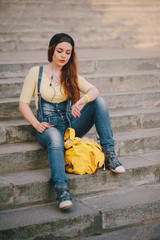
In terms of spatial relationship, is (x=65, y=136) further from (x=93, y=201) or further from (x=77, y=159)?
(x=93, y=201)

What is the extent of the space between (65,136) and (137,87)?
2084 millimetres

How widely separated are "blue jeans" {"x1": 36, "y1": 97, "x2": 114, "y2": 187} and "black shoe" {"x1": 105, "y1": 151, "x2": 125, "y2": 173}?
0.06m

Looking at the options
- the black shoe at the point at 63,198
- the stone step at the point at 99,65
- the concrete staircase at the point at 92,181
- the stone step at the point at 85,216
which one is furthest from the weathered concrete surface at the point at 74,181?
the stone step at the point at 99,65

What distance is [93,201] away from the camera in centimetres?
360

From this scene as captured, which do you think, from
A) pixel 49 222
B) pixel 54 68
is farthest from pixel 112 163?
pixel 54 68

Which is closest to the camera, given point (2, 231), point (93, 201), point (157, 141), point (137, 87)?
point (2, 231)

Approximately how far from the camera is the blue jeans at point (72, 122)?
3.69 meters

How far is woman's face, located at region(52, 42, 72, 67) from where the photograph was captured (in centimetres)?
392

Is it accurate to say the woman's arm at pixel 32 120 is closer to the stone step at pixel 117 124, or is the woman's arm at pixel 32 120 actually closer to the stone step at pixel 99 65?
the stone step at pixel 117 124

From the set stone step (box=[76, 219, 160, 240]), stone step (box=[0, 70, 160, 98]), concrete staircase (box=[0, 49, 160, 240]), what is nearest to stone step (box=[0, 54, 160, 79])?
concrete staircase (box=[0, 49, 160, 240])

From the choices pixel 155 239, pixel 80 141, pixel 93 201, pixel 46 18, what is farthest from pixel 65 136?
pixel 46 18

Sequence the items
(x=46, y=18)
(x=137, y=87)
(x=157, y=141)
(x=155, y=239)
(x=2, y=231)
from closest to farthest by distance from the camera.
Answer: (x=2, y=231)
(x=155, y=239)
(x=157, y=141)
(x=137, y=87)
(x=46, y=18)

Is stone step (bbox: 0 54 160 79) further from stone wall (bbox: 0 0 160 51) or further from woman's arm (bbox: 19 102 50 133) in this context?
stone wall (bbox: 0 0 160 51)

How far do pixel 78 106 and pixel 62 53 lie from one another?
595 millimetres
